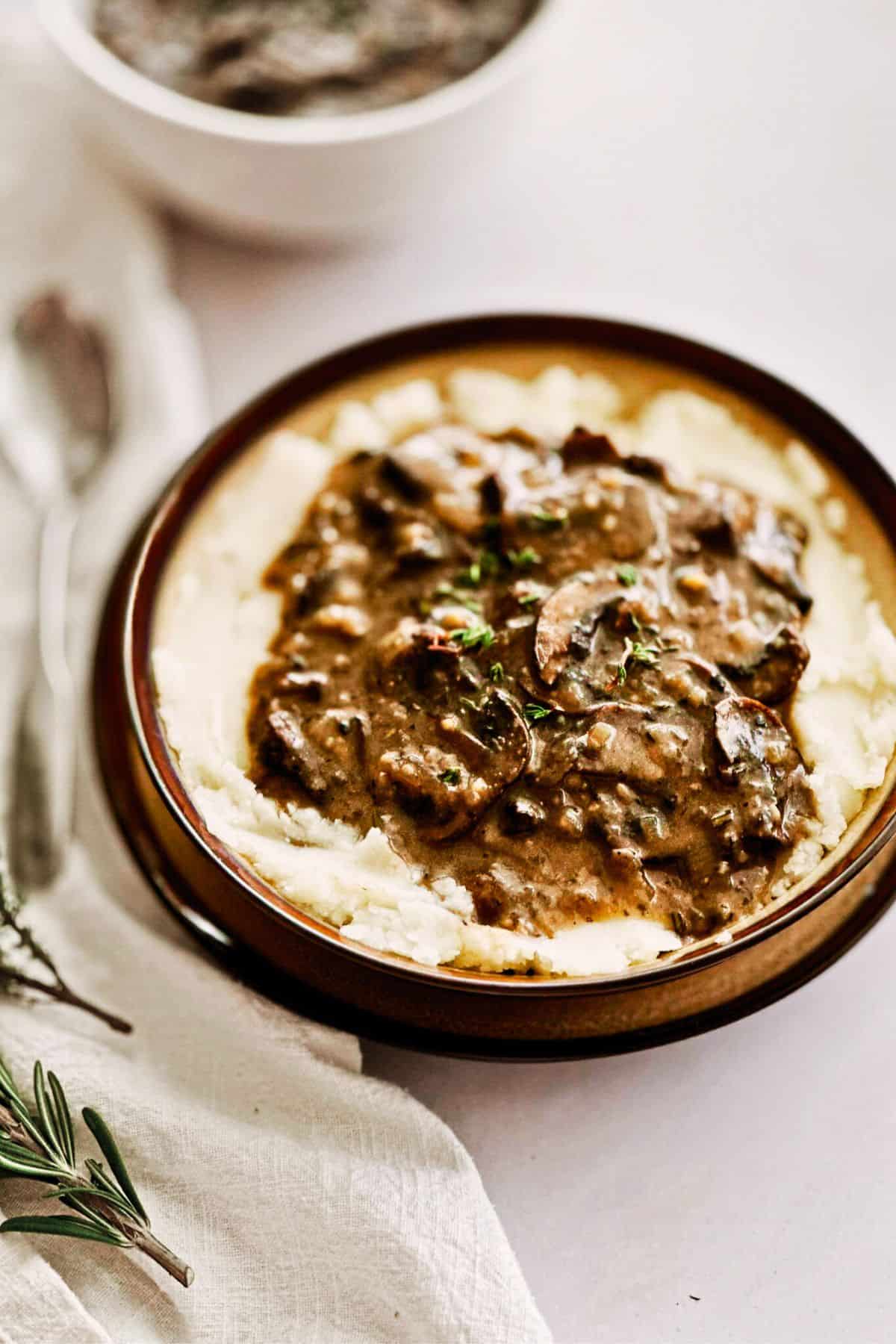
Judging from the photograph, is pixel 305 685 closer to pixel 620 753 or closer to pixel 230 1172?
pixel 620 753

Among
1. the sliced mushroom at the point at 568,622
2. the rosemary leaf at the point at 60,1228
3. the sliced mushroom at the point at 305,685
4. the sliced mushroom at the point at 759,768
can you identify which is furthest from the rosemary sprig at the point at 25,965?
the sliced mushroom at the point at 759,768

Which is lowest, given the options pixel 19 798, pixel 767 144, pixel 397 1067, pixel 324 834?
pixel 19 798

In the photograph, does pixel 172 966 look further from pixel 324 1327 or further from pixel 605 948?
pixel 605 948

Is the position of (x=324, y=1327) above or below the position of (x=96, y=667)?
below

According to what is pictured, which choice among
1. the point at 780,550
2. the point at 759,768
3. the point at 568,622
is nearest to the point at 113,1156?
the point at 568,622

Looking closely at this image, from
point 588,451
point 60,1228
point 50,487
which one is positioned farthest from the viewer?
point 50,487

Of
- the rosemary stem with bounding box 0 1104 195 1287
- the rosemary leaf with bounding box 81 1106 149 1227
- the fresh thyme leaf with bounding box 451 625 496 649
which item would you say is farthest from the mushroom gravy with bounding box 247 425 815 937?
the rosemary stem with bounding box 0 1104 195 1287

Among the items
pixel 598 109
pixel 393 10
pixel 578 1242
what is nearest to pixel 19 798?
pixel 578 1242
